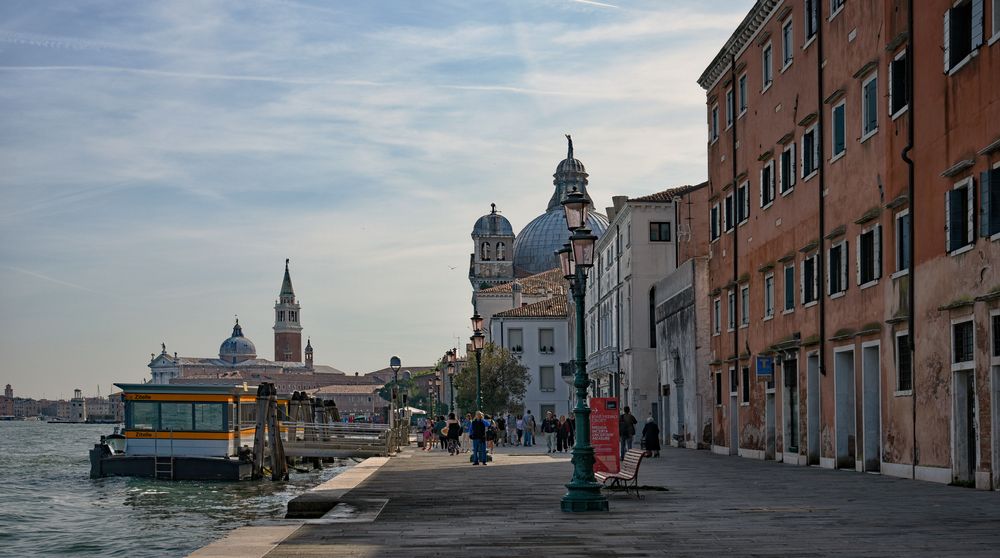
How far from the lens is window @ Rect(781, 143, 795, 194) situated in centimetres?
3208

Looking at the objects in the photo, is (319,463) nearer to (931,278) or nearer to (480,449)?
(480,449)

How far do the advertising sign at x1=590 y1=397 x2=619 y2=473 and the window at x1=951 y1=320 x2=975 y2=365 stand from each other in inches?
215

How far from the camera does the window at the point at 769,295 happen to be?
113ft

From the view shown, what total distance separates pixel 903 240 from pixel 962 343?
132 inches

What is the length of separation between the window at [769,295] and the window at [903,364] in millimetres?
9662

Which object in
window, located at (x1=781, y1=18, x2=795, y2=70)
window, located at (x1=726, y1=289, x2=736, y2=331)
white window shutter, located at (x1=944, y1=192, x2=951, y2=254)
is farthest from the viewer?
window, located at (x1=726, y1=289, x2=736, y2=331)

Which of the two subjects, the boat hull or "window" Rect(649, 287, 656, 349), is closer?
the boat hull

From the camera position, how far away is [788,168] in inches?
1284

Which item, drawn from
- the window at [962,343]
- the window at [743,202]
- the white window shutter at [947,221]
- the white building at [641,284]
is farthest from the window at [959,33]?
the white building at [641,284]

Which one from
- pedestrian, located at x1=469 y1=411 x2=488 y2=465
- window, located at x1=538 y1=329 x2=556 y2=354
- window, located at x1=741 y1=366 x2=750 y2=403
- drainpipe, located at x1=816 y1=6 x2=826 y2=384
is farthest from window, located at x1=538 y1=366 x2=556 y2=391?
drainpipe, located at x1=816 y1=6 x2=826 y2=384

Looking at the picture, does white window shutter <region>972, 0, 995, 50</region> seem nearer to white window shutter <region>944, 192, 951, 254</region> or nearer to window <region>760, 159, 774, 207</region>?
white window shutter <region>944, 192, 951, 254</region>

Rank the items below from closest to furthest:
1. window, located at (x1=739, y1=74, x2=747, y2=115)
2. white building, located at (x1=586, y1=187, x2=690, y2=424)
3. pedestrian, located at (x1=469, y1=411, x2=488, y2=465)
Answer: pedestrian, located at (x1=469, y1=411, x2=488, y2=465)
window, located at (x1=739, y1=74, x2=747, y2=115)
white building, located at (x1=586, y1=187, x2=690, y2=424)

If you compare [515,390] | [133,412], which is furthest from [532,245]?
[133,412]

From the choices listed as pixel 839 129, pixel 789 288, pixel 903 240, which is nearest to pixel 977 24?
pixel 903 240
